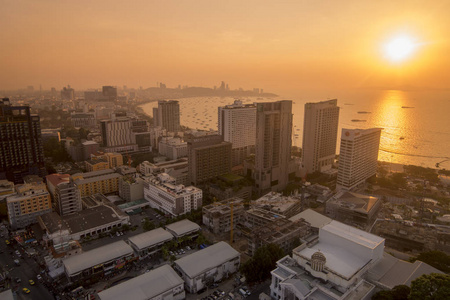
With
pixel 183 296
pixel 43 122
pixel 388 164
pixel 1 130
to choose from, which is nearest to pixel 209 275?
pixel 183 296

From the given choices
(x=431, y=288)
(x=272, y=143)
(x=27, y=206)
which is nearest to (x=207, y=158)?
(x=272, y=143)

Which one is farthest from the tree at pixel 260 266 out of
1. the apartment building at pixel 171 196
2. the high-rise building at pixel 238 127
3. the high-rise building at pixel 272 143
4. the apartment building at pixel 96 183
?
the high-rise building at pixel 238 127

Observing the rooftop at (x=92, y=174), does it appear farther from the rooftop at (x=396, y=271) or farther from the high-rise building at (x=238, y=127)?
the rooftop at (x=396, y=271)

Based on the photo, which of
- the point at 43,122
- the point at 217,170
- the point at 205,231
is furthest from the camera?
the point at 43,122

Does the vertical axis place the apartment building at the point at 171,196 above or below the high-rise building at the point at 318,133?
below

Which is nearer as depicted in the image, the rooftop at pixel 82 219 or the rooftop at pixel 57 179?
the rooftop at pixel 82 219

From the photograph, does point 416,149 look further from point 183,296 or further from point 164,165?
point 183,296
